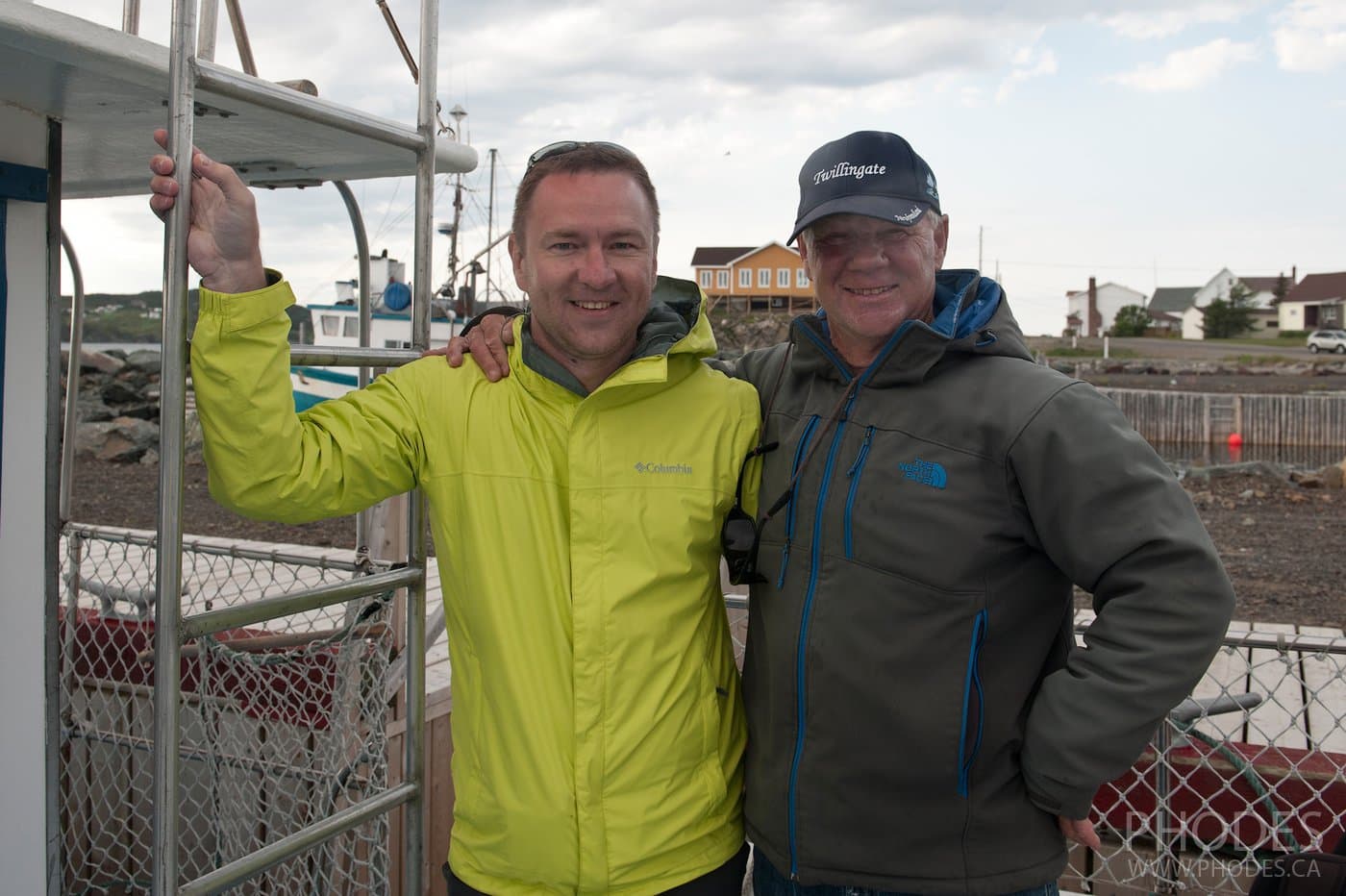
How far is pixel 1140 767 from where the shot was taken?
3.51 m

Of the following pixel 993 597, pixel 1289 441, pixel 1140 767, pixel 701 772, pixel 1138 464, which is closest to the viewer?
pixel 1138 464

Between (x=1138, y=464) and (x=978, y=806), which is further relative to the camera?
(x=978, y=806)

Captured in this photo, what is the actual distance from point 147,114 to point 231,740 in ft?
8.41

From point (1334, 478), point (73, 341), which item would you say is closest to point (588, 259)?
point (73, 341)

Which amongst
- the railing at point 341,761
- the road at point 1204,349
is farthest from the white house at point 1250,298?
the railing at point 341,761

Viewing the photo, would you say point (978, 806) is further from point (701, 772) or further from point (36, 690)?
point (36, 690)

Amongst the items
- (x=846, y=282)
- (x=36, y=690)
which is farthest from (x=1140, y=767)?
(x=36, y=690)

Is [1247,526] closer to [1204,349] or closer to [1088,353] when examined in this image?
[1088,353]

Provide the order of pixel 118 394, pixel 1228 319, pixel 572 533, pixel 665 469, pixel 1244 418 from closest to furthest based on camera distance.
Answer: pixel 572 533
pixel 665 469
pixel 118 394
pixel 1244 418
pixel 1228 319

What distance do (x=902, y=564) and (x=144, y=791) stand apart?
3745mm

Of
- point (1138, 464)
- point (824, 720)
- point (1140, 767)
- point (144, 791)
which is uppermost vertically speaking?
point (1138, 464)

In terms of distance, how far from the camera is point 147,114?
2.61 meters

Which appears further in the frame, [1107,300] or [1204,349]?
[1107,300]

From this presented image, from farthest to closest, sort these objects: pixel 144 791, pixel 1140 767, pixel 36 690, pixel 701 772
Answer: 1. pixel 144 791
2. pixel 1140 767
3. pixel 36 690
4. pixel 701 772
